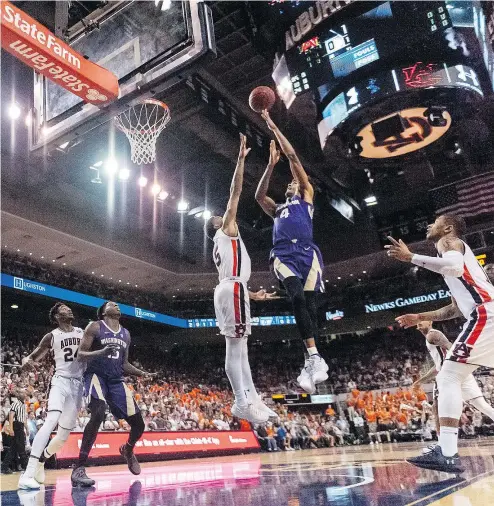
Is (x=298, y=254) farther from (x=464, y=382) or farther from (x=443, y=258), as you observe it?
(x=464, y=382)

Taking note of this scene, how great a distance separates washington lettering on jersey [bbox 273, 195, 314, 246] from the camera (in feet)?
14.5

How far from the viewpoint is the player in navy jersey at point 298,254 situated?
405 centimetres

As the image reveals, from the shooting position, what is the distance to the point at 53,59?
5.86m

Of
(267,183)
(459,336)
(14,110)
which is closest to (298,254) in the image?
(267,183)

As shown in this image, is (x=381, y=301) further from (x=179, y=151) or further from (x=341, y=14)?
(x=341, y=14)

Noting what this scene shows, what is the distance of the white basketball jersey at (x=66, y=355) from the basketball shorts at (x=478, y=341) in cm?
394

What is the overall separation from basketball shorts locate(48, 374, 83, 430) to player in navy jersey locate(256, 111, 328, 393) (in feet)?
9.59

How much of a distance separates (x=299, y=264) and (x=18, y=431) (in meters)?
7.81

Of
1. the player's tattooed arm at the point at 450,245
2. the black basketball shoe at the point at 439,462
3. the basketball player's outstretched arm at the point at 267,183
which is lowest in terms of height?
the black basketball shoe at the point at 439,462

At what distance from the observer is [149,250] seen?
22.2 metres

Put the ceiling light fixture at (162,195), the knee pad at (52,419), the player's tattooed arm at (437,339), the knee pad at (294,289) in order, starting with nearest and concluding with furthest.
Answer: the knee pad at (294,289)
the knee pad at (52,419)
the player's tattooed arm at (437,339)
the ceiling light fixture at (162,195)

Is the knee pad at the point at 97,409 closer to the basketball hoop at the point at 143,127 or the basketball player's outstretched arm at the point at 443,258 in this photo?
the basketball player's outstretched arm at the point at 443,258

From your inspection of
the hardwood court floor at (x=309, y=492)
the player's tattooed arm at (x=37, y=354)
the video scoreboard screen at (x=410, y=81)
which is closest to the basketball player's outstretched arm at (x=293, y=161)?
the hardwood court floor at (x=309, y=492)

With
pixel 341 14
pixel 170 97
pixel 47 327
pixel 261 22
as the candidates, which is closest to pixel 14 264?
pixel 47 327
